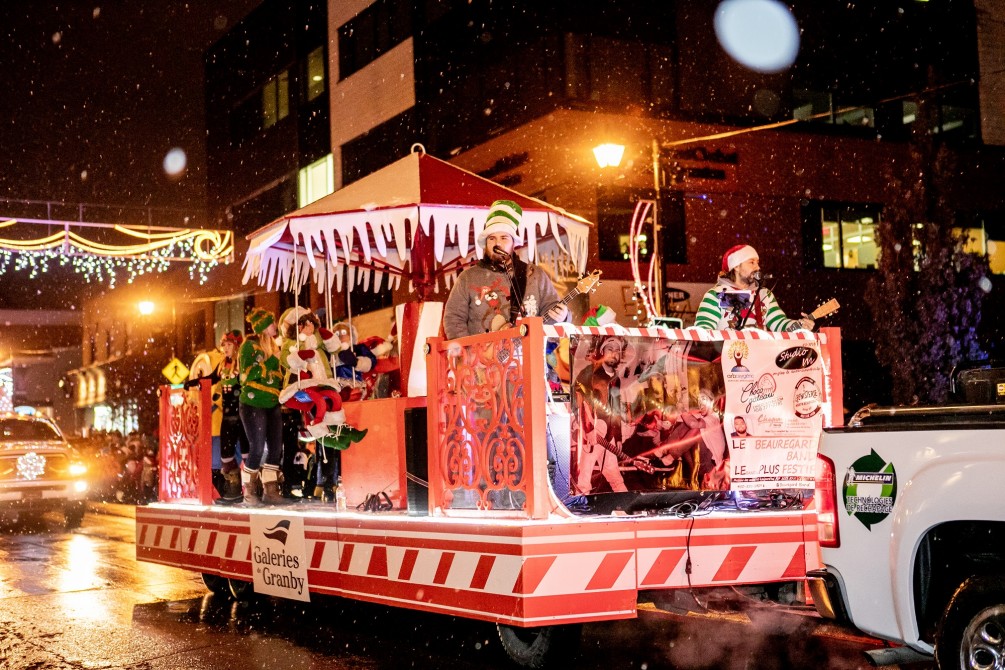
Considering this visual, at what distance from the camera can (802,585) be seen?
6.84 metres

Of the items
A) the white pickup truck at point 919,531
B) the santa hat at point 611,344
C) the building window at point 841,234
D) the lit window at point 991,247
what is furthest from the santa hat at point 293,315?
the lit window at point 991,247

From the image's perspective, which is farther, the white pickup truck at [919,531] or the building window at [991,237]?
the building window at [991,237]

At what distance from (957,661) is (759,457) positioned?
246cm

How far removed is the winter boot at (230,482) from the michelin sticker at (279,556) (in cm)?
132

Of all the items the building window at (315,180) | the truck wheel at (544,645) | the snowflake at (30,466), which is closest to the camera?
the truck wheel at (544,645)

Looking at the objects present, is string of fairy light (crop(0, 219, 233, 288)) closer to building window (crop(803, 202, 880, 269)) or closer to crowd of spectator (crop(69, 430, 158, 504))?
crowd of spectator (crop(69, 430, 158, 504))

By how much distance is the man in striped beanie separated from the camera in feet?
25.9

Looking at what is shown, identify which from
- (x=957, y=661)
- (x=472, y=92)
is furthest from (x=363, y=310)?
(x=957, y=661)

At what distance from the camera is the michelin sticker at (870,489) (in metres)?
5.17

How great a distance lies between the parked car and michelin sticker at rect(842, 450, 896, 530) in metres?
16.5

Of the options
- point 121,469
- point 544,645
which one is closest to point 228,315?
point 121,469

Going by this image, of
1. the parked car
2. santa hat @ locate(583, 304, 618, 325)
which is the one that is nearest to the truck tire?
santa hat @ locate(583, 304, 618, 325)

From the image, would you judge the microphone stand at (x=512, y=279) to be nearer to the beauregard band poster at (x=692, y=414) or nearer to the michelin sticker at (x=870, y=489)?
the beauregard band poster at (x=692, y=414)

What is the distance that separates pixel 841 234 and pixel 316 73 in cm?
1478
